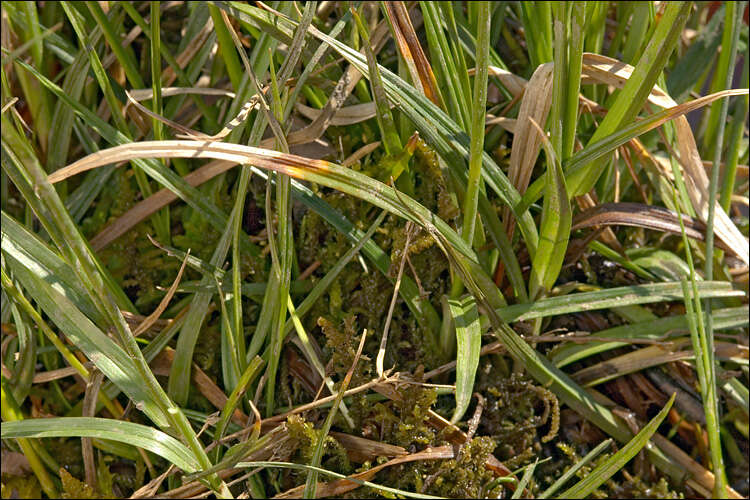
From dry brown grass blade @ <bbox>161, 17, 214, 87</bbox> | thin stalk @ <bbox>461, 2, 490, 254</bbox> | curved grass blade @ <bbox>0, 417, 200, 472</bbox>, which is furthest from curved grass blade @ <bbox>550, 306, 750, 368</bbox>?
dry brown grass blade @ <bbox>161, 17, 214, 87</bbox>

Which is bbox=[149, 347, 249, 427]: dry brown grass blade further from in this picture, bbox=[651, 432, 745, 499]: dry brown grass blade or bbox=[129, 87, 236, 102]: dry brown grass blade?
bbox=[651, 432, 745, 499]: dry brown grass blade

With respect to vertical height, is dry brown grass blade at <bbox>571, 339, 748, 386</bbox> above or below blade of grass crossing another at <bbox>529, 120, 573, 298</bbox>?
below

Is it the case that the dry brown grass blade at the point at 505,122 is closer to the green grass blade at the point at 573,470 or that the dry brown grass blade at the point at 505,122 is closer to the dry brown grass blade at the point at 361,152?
the dry brown grass blade at the point at 361,152

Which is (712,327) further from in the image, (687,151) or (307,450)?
(307,450)

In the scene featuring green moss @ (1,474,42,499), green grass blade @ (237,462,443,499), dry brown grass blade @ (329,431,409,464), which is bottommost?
green moss @ (1,474,42,499)

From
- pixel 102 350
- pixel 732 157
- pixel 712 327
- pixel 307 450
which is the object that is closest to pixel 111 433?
pixel 102 350

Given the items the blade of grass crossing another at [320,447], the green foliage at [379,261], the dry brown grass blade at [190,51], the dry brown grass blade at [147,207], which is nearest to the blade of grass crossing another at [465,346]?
the green foliage at [379,261]

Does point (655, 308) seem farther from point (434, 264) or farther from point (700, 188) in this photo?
point (434, 264)
